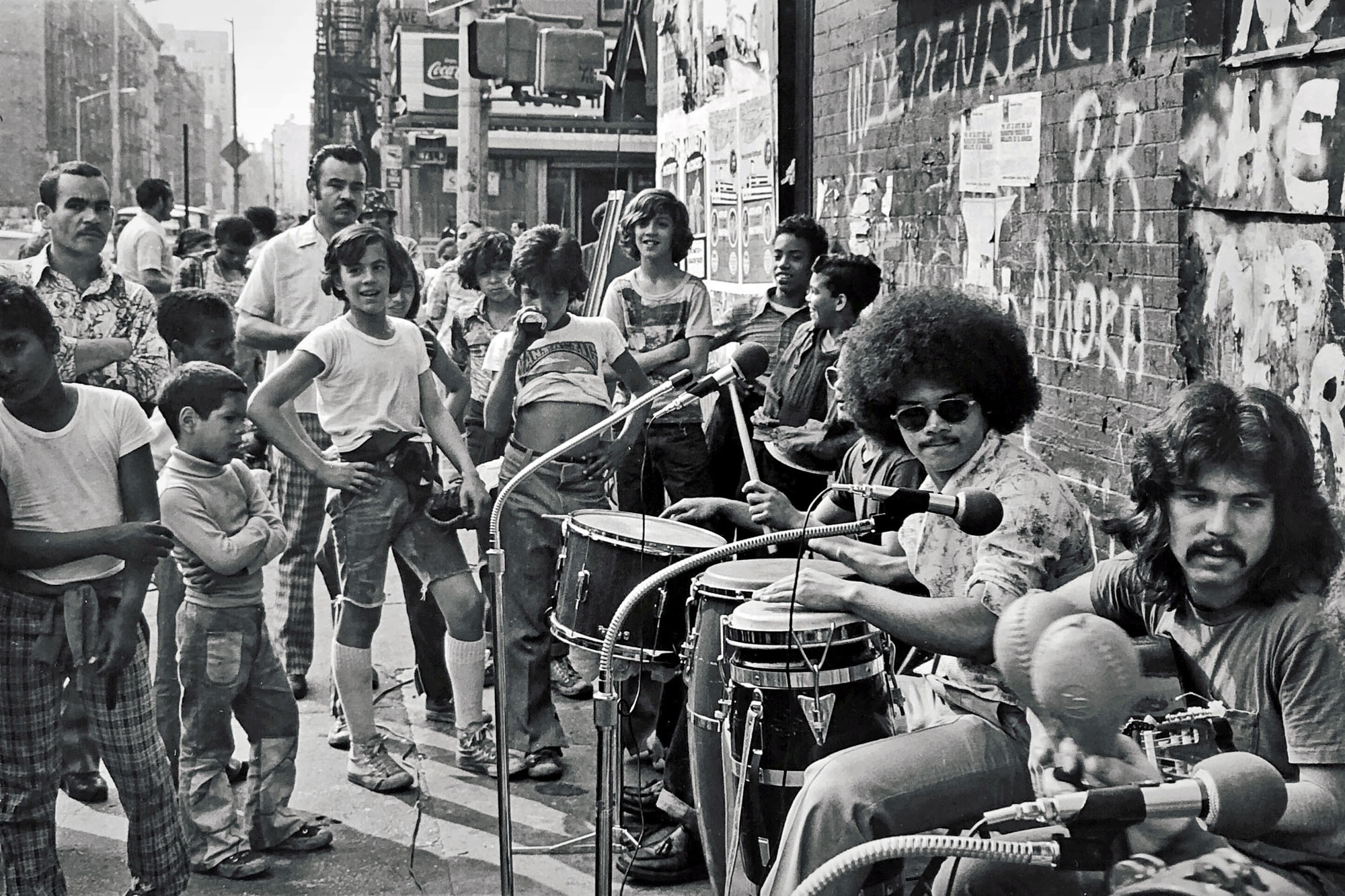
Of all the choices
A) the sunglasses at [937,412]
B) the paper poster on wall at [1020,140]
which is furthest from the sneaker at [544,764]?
the paper poster on wall at [1020,140]

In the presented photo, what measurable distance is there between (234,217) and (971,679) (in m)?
10.2

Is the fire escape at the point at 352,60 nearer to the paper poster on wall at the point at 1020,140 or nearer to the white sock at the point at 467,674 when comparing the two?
the paper poster on wall at the point at 1020,140

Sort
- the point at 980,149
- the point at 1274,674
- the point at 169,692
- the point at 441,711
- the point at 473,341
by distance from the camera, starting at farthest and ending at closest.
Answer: the point at 473,341, the point at 980,149, the point at 441,711, the point at 169,692, the point at 1274,674

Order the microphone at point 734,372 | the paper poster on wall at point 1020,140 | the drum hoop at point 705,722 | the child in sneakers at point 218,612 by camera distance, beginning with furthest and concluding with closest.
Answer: the paper poster on wall at point 1020,140, the child in sneakers at point 218,612, the drum hoop at point 705,722, the microphone at point 734,372

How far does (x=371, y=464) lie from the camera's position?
17.5 ft

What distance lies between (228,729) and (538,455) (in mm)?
1551

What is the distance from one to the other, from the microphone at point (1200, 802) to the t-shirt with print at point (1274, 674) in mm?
361

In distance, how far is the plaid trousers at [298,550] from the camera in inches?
236

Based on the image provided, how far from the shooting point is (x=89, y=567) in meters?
4.11

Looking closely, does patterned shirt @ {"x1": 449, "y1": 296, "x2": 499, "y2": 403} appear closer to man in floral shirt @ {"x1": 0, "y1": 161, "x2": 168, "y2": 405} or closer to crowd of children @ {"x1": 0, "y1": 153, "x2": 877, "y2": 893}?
crowd of children @ {"x1": 0, "y1": 153, "x2": 877, "y2": 893}

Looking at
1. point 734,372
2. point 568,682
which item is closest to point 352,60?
point 568,682

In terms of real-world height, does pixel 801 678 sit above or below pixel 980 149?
below

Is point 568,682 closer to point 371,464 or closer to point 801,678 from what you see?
point 371,464

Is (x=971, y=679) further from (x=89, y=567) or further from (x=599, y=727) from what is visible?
(x=89, y=567)
